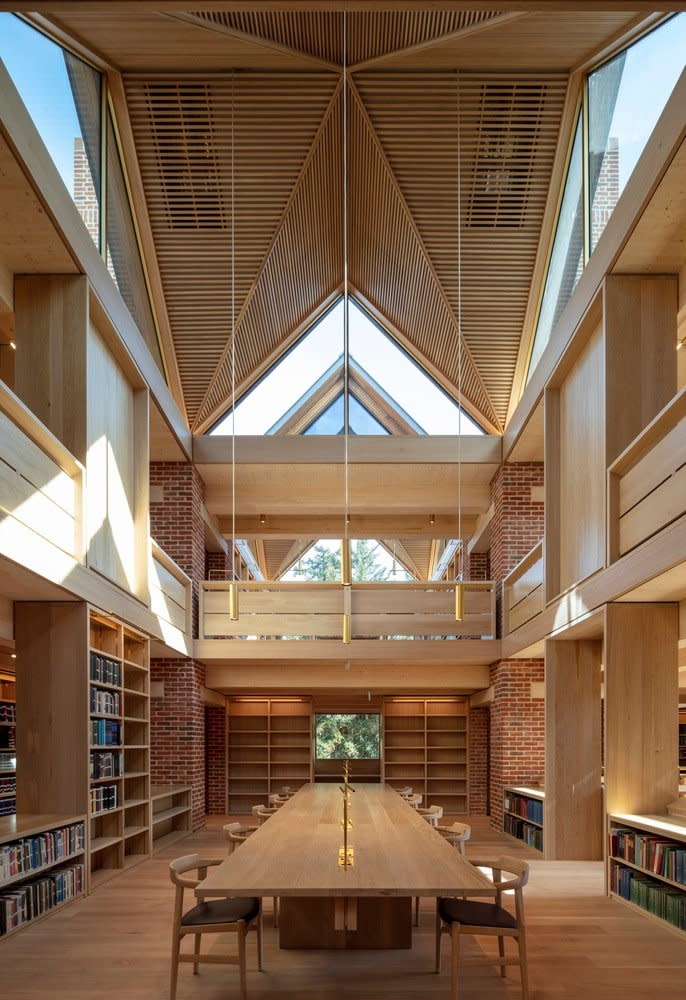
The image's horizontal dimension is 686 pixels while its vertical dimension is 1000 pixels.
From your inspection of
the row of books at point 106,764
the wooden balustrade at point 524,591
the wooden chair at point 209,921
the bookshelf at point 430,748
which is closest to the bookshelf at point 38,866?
the row of books at point 106,764

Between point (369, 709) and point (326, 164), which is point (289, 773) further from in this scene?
point (326, 164)

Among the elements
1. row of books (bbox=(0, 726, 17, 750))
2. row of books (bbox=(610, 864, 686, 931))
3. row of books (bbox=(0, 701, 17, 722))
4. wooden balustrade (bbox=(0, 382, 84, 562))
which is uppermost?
wooden balustrade (bbox=(0, 382, 84, 562))

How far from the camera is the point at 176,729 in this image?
13219mm

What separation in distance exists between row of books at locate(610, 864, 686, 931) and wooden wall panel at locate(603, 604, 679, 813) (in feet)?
1.55

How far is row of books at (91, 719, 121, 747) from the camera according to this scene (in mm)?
8625

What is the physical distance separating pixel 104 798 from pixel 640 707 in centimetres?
436

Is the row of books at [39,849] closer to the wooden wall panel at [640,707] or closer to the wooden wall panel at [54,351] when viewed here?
the wooden wall panel at [54,351]

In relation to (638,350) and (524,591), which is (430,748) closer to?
(524,591)

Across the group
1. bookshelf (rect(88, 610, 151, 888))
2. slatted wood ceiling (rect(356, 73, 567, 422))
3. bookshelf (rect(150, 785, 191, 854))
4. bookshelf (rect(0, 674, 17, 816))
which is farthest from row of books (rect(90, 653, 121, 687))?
slatted wood ceiling (rect(356, 73, 567, 422))

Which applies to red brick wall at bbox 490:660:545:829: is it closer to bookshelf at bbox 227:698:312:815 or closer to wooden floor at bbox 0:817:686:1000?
bookshelf at bbox 227:698:312:815

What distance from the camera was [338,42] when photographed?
10055 millimetres

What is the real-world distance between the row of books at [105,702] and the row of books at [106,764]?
34 centimetres

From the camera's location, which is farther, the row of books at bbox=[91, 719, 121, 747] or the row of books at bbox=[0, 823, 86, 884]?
the row of books at bbox=[91, 719, 121, 747]

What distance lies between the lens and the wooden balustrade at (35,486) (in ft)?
20.0
